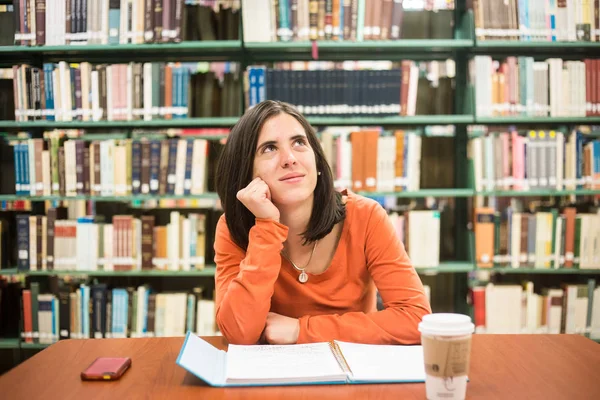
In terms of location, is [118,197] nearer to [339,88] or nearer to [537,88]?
[339,88]

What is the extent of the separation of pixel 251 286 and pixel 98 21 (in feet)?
6.70

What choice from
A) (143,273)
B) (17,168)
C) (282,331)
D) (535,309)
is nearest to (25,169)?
(17,168)

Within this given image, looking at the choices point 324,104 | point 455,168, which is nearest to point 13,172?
point 324,104

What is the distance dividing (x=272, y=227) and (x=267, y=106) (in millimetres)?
360

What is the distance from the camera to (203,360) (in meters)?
1.00

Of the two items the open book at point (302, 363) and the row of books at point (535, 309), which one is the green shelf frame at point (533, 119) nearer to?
the row of books at point (535, 309)

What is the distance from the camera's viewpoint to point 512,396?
34.2 inches

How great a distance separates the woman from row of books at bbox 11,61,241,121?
131cm

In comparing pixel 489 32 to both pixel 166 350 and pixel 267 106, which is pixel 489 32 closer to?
pixel 267 106

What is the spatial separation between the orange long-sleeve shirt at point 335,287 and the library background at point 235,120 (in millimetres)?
1234

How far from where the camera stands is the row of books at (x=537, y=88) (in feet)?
9.04

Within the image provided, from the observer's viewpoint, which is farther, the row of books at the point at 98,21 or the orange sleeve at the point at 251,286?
the row of books at the point at 98,21

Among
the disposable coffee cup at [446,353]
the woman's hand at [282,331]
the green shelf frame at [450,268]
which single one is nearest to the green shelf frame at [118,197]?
the green shelf frame at [450,268]

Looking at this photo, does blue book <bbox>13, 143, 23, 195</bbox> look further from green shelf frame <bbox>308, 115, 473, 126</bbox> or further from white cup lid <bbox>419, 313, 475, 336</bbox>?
white cup lid <bbox>419, 313, 475, 336</bbox>
